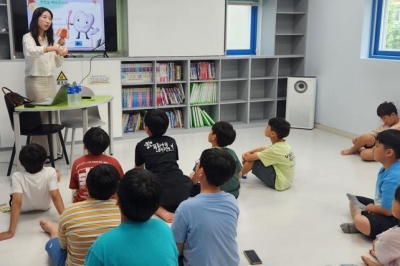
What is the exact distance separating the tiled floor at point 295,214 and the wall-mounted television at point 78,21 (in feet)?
4.72

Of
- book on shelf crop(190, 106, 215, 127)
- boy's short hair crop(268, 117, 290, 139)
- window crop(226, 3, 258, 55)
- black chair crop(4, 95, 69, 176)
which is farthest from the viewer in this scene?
window crop(226, 3, 258, 55)

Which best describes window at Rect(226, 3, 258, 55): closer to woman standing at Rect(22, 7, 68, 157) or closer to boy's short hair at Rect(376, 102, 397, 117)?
boy's short hair at Rect(376, 102, 397, 117)

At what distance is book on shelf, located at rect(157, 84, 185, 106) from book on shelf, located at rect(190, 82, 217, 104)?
0.53 feet

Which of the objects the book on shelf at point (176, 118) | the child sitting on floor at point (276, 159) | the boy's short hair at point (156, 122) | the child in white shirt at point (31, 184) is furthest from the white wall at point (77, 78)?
the boy's short hair at point (156, 122)

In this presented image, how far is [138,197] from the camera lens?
1.46 metres

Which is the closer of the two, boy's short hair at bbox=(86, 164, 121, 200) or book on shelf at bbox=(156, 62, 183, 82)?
boy's short hair at bbox=(86, 164, 121, 200)

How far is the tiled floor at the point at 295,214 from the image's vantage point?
273 cm

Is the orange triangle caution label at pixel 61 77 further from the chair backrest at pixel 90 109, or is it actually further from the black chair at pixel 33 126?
the black chair at pixel 33 126

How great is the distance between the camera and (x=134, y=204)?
1459 millimetres

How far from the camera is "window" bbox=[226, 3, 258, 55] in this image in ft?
22.2

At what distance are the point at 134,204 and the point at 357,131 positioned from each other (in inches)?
200

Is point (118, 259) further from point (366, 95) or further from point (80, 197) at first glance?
point (366, 95)

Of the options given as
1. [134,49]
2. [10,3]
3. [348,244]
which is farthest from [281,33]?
[348,244]

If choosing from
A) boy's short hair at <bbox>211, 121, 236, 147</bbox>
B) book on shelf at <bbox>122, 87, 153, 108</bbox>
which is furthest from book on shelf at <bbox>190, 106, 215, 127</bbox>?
A: boy's short hair at <bbox>211, 121, 236, 147</bbox>
